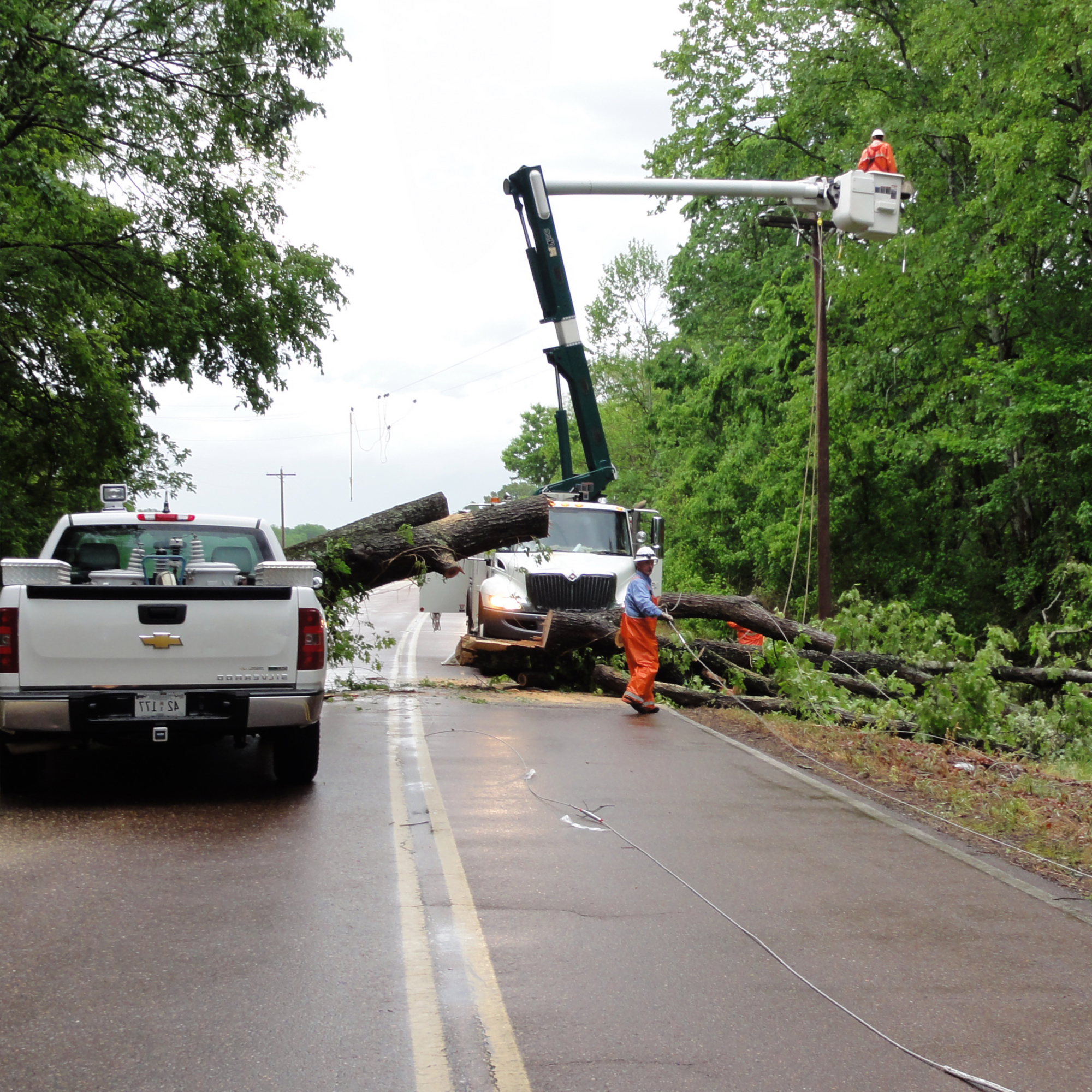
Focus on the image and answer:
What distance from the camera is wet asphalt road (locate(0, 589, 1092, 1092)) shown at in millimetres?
3832

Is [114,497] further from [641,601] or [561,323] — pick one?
[561,323]

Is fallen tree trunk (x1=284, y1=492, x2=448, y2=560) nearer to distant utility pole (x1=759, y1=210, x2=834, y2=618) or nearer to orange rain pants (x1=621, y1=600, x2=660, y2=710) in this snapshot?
orange rain pants (x1=621, y1=600, x2=660, y2=710)

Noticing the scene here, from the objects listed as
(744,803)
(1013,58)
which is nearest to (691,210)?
(1013,58)

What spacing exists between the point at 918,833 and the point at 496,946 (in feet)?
12.1

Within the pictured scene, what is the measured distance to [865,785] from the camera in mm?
9352

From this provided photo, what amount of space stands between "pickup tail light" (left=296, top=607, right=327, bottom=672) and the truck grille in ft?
29.5

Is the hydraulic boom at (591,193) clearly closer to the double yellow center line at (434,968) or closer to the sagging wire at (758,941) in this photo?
the sagging wire at (758,941)

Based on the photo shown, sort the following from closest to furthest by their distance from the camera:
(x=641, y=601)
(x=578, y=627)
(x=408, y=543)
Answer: (x=641, y=601) → (x=408, y=543) → (x=578, y=627)

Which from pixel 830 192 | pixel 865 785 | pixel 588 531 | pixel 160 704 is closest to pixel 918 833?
pixel 865 785

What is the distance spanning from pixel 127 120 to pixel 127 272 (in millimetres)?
2681

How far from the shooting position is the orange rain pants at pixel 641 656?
1302cm

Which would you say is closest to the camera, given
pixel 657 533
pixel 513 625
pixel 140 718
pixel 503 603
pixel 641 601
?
pixel 140 718

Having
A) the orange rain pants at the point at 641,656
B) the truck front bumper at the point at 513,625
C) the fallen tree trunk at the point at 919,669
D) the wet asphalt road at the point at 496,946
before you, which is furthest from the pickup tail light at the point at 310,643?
the truck front bumper at the point at 513,625

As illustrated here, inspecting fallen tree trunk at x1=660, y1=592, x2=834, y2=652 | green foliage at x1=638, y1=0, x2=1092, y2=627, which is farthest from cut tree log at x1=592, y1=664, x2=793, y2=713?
green foliage at x1=638, y1=0, x2=1092, y2=627
